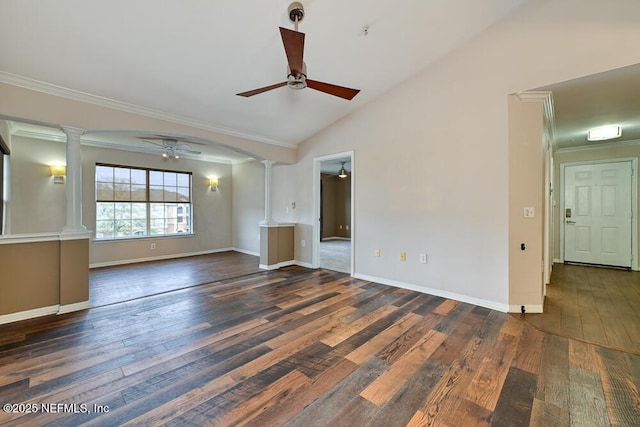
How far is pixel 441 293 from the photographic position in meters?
3.62

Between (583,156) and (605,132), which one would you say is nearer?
(605,132)

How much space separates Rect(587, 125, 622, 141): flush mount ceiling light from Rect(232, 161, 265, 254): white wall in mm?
6211

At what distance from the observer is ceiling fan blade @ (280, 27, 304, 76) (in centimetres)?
200

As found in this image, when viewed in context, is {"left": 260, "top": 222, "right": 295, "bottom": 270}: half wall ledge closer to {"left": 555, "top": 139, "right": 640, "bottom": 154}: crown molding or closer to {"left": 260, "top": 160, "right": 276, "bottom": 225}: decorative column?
{"left": 260, "top": 160, "right": 276, "bottom": 225}: decorative column

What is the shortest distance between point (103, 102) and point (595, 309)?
6294 millimetres

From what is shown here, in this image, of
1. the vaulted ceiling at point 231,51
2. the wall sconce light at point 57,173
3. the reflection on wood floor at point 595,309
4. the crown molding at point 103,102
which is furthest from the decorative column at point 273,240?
the reflection on wood floor at point 595,309

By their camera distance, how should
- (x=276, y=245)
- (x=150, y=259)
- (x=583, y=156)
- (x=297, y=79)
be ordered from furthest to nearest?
(x=150, y=259), (x=583, y=156), (x=276, y=245), (x=297, y=79)

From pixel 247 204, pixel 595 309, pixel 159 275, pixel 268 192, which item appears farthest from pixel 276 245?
pixel 595 309

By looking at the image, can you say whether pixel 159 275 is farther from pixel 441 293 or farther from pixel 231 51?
pixel 441 293

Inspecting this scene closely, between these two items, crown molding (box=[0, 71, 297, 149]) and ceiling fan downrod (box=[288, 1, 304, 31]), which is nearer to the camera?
ceiling fan downrod (box=[288, 1, 304, 31])

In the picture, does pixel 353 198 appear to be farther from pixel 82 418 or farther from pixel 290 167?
pixel 82 418

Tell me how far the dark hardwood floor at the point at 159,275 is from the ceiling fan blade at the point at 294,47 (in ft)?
11.2

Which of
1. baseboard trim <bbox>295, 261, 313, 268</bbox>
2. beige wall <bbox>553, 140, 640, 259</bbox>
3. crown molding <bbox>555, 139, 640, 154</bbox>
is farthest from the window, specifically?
crown molding <bbox>555, 139, 640, 154</bbox>

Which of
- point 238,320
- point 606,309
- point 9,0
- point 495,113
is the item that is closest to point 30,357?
point 238,320
